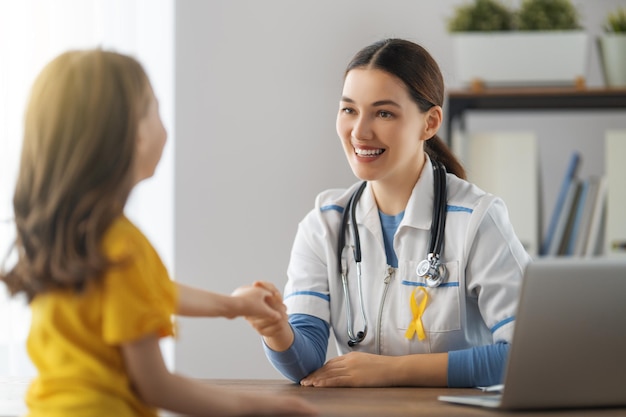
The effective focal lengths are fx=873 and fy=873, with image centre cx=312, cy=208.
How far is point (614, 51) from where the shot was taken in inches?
104

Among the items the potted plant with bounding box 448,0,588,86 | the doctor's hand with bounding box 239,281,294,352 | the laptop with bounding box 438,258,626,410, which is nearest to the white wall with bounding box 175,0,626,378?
the potted plant with bounding box 448,0,588,86

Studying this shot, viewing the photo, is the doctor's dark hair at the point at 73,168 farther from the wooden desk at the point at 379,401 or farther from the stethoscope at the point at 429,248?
the stethoscope at the point at 429,248

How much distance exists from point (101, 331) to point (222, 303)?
24 cm

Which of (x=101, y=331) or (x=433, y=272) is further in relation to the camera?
(x=433, y=272)

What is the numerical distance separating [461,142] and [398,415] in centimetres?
155

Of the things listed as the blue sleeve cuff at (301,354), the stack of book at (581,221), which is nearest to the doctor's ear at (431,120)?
the blue sleeve cuff at (301,354)

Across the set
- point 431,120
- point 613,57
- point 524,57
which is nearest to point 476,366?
point 431,120

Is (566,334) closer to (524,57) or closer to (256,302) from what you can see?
(256,302)

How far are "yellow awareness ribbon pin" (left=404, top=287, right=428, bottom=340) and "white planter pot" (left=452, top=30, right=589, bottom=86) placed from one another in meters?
1.06

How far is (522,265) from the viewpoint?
1769 mm

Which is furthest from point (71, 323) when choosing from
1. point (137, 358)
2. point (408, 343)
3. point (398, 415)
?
point (408, 343)

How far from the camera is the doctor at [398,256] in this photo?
1707 mm

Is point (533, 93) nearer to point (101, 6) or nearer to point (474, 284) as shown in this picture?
point (474, 284)

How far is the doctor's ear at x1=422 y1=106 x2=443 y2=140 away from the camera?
1923 millimetres
